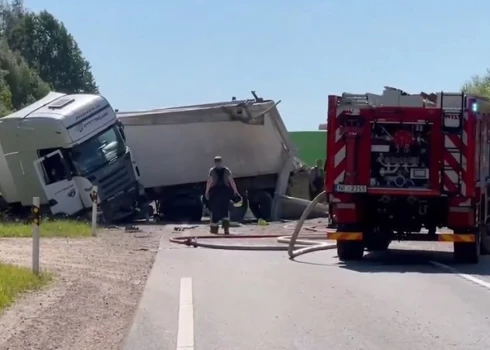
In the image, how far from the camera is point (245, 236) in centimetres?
2186

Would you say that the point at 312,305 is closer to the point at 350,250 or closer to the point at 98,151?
the point at 350,250

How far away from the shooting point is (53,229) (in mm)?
22734

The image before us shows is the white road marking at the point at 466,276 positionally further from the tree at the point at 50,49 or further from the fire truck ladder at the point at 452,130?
the tree at the point at 50,49

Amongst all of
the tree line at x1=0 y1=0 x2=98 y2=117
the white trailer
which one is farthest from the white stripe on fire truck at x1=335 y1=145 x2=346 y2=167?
the tree line at x1=0 y1=0 x2=98 y2=117

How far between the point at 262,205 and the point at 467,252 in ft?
45.6

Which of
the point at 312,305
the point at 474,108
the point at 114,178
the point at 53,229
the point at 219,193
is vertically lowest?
the point at 53,229

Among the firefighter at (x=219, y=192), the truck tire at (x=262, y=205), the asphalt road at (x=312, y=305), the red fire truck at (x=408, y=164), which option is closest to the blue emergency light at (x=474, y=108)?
the red fire truck at (x=408, y=164)

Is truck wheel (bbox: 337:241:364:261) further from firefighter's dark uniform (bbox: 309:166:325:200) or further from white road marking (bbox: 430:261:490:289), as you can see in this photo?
firefighter's dark uniform (bbox: 309:166:325:200)

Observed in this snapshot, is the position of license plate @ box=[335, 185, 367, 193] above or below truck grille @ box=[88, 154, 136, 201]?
above

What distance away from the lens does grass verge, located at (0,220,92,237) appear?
22141mm

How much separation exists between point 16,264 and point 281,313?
5.95 meters

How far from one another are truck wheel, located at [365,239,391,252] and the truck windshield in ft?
30.4

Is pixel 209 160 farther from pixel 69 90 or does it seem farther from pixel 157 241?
pixel 69 90

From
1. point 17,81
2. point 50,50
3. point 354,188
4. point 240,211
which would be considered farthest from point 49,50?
point 354,188
